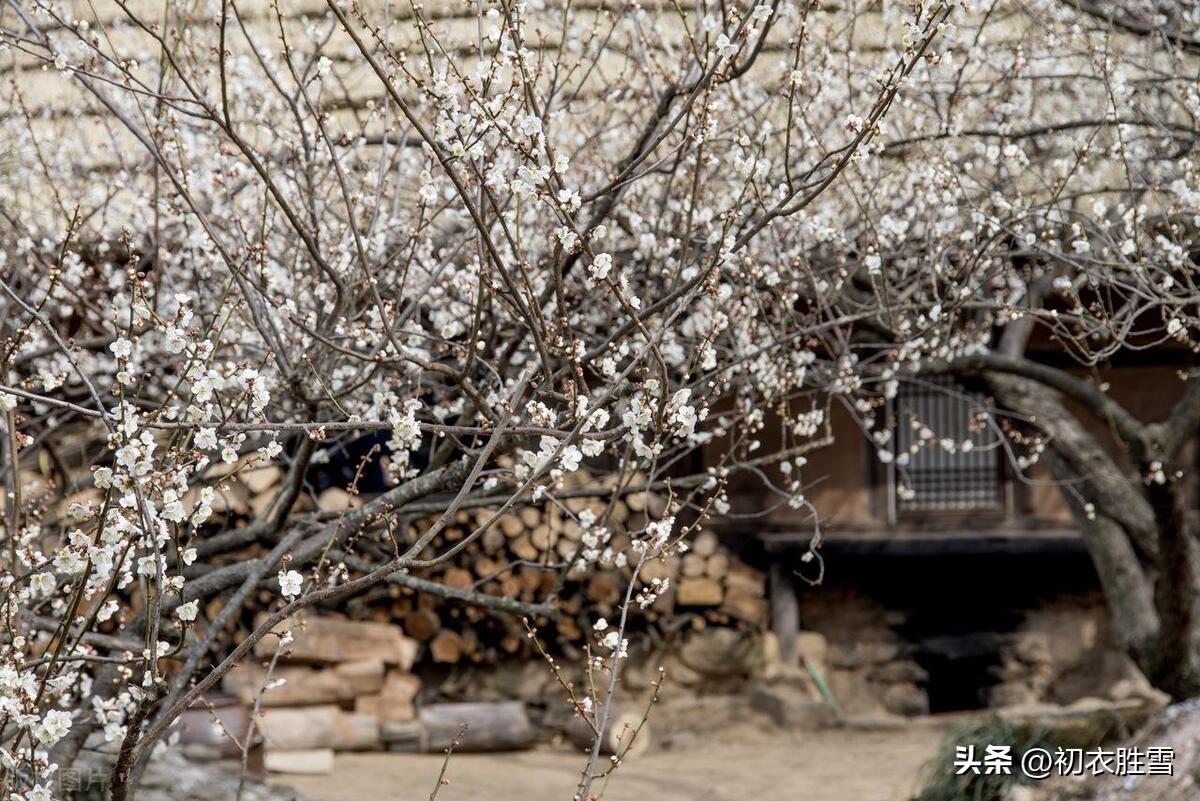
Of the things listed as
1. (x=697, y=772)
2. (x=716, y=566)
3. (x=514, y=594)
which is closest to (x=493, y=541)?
(x=514, y=594)

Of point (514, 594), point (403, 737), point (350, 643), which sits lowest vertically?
point (403, 737)

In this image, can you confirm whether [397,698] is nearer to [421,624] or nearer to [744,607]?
[421,624]

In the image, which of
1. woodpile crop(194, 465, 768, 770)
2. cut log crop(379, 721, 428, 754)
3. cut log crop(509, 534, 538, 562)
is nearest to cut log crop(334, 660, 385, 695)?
woodpile crop(194, 465, 768, 770)

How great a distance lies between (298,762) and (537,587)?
5.77ft

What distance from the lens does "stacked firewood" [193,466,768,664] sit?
7859 millimetres

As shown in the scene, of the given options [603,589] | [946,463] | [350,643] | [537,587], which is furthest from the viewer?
[946,463]

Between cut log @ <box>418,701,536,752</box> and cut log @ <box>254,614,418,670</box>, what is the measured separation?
357 mm

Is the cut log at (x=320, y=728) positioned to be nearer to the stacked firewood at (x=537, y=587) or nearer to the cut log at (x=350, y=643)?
the cut log at (x=350, y=643)

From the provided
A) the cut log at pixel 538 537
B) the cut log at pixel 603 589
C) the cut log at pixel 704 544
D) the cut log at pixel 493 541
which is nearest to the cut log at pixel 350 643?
the cut log at pixel 493 541

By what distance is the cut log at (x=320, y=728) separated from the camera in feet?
24.0

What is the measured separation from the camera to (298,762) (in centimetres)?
717

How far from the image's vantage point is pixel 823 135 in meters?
5.52

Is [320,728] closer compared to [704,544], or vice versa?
[320,728]

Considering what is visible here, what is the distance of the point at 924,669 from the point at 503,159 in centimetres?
568
